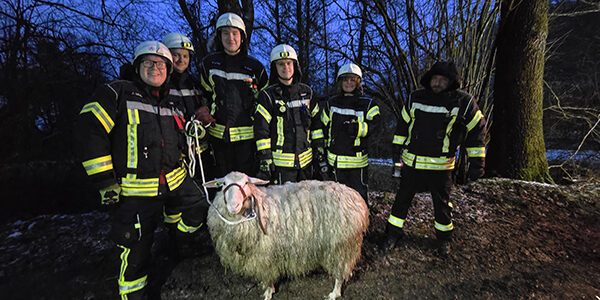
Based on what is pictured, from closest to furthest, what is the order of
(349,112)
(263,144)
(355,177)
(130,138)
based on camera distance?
(130,138), (263,144), (349,112), (355,177)

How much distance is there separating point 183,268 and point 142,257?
83 centimetres

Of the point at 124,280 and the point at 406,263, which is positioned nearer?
the point at 124,280

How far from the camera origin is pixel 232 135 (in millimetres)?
3332

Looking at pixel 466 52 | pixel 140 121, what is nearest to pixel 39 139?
pixel 140 121

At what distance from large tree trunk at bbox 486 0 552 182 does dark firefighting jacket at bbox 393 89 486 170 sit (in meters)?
3.27

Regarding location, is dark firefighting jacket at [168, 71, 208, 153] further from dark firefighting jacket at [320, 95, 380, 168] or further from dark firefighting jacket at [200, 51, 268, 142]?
dark firefighting jacket at [320, 95, 380, 168]

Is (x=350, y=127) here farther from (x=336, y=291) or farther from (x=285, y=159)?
(x=336, y=291)

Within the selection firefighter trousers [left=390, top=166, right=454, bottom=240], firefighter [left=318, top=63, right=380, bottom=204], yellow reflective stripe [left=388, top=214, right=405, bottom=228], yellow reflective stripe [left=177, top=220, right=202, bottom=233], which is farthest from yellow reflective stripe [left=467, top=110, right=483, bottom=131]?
yellow reflective stripe [left=177, top=220, right=202, bottom=233]

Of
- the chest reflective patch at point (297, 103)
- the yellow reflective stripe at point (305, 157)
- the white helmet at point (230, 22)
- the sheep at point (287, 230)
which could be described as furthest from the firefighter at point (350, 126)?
the white helmet at point (230, 22)

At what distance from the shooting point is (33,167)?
10.0m

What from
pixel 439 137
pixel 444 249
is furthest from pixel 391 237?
pixel 439 137

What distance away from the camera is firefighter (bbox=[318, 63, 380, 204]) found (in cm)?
342

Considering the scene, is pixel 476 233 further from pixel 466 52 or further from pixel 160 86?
pixel 160 86

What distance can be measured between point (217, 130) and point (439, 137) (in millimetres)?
3112
